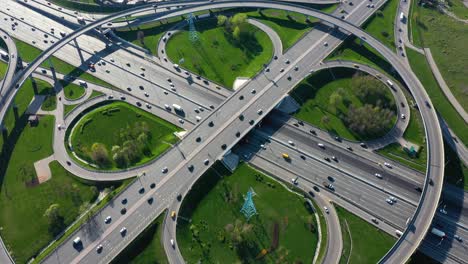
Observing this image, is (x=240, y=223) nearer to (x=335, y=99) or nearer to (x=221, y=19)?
(x=335, y=99)

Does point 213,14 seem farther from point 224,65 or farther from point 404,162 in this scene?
point 404,162

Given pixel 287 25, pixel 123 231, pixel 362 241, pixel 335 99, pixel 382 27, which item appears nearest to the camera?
pixel 123 231

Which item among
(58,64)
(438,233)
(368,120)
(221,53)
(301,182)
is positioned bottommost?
(438,233)

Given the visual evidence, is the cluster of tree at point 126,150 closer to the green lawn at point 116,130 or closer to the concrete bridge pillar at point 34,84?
the green lawn at point 116,130

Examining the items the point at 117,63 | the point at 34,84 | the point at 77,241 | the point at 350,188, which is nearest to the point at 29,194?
the point at 77,241

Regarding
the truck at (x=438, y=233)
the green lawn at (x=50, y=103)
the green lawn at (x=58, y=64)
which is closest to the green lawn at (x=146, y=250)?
the green lawn at (x=58, y=64)

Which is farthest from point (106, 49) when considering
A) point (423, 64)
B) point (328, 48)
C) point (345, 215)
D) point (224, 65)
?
point (423, 64)
